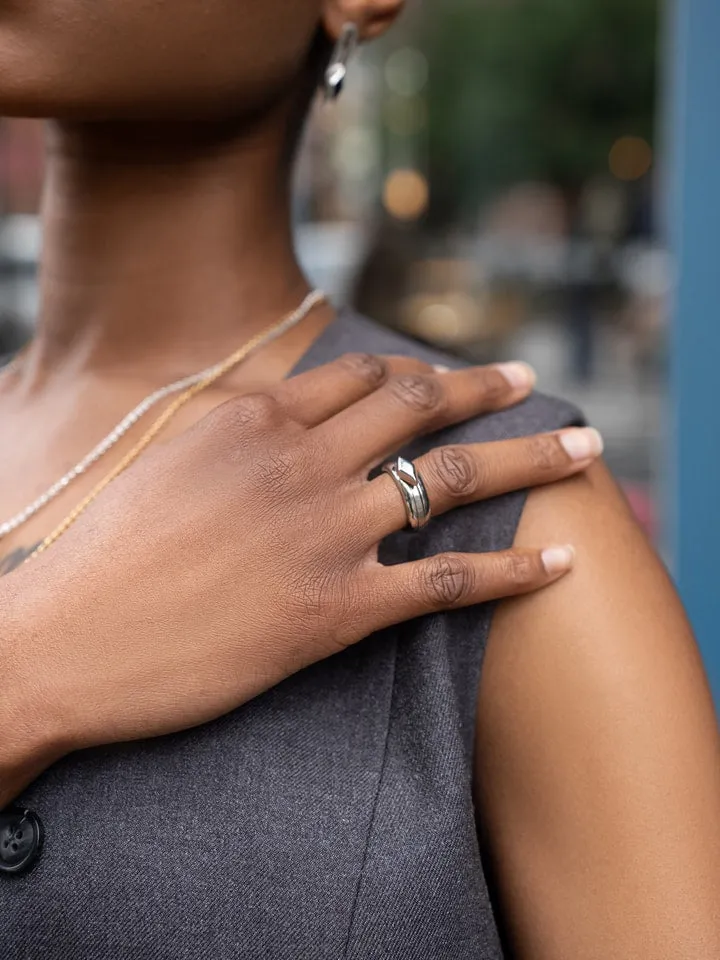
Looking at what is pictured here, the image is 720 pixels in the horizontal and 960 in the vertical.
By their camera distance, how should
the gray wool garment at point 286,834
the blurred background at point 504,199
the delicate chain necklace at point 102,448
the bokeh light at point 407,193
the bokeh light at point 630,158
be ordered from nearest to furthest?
the gray wool garment at point 286,834 < the delicate chain necklace at point 102,448 < the blurred background at point 504,199 < the bokeh light at point 630,158 < the bokeh light at point 407,193

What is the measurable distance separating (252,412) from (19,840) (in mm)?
404

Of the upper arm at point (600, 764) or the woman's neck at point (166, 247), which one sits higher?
the woman's neck at point (166, 247)

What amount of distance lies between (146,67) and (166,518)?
0.40m

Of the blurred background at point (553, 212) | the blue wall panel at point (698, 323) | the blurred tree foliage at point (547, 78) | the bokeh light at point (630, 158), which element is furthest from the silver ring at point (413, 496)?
the bokeh light at point (630, 158)

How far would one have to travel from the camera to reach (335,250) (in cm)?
1200

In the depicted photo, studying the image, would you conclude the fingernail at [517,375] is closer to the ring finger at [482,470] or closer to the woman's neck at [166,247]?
the ring finger at [482,470]

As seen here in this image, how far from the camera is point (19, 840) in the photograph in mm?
979

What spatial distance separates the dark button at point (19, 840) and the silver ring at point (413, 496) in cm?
40

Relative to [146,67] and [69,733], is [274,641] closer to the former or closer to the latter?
[69,733]

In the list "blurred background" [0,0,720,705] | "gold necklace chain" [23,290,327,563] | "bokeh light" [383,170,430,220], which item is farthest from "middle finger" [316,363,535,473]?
"bokeh light" [383,170,430,220]

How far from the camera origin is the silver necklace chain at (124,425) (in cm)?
120

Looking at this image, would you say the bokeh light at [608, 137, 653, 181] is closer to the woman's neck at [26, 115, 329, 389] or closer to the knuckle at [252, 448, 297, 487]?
the woman's neck at [26, 115, 329, 389]

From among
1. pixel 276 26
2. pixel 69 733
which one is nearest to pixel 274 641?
pixel 69 733

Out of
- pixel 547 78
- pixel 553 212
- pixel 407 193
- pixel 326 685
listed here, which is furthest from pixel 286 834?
pixel 407 193
